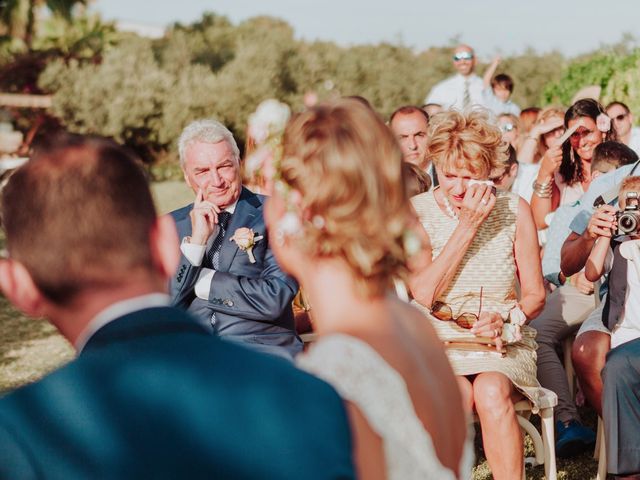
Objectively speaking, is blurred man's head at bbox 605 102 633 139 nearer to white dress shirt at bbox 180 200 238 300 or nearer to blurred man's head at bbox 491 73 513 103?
blurred man's head at bbox 491 73 513 103

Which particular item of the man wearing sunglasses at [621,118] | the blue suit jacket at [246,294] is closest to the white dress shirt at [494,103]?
the man wearing sunglasses at [621,118]

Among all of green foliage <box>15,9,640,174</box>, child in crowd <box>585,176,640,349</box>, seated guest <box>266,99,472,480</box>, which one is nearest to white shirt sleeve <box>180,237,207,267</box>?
child in crowd <box>585,176,640,349</box>

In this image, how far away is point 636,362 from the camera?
14.3ft

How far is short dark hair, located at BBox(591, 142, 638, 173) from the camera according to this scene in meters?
5.74

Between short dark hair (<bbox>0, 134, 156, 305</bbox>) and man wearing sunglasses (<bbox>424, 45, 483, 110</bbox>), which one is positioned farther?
man wearing sunglasses (<bbox>424, 45, 483, 110</bbox>)

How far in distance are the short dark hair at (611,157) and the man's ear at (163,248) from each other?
473 cm

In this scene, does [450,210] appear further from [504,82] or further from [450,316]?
[504,82]

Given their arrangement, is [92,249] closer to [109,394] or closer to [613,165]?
[109,394]

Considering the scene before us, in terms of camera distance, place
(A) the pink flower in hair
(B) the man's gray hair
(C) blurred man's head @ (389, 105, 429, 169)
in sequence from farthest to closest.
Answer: (A) the pink flower in hair → (C) blurred man's head @ (389, 105, 429, 169) → (B) the man's gray hair

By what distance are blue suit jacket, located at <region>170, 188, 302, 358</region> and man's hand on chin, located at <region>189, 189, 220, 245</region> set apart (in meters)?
0.13

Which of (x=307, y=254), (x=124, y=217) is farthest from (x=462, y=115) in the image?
(x=124, y=217)

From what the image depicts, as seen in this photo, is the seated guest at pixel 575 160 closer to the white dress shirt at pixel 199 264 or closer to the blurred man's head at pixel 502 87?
the white dress shirt at pixel 199 264

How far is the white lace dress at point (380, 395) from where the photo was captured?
1693 mm

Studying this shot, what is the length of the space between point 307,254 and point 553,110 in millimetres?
6230
